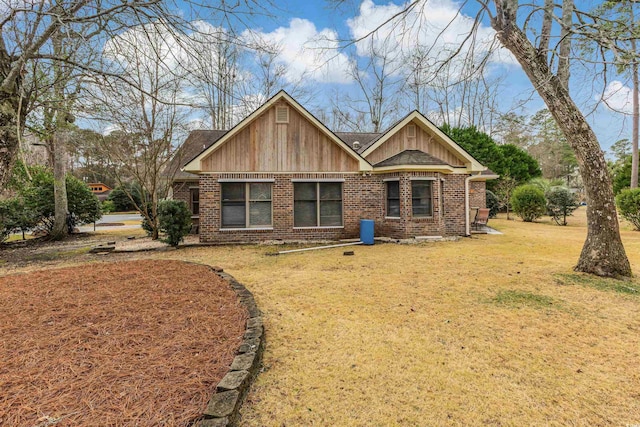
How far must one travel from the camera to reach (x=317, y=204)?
11852 mm

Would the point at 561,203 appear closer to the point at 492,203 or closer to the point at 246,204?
the point at 492,203

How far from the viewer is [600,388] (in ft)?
9.02

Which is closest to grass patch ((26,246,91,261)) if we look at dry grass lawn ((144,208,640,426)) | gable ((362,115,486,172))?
dry grass lawn ((144,208,640,426))

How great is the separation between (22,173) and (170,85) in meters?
6.70

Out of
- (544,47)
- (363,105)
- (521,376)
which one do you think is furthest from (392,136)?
(363,105)

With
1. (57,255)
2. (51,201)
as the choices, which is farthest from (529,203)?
(51,201)

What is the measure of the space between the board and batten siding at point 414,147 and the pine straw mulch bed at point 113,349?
9293mm

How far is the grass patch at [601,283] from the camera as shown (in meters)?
5.55

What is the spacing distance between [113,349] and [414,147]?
12.4m

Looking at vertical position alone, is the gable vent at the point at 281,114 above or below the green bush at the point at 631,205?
above

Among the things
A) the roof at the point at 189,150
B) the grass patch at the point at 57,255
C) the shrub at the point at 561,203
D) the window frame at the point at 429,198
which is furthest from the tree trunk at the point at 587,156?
the shrub at the point at 561,203

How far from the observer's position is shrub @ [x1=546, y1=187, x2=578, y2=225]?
1753 centimetres

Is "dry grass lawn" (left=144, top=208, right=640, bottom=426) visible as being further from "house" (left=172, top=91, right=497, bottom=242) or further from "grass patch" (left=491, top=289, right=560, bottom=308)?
"house" (left=172, top=91, right=497, bottom=242)

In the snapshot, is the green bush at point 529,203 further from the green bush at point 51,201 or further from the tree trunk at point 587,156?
the green bush at point 51,201
